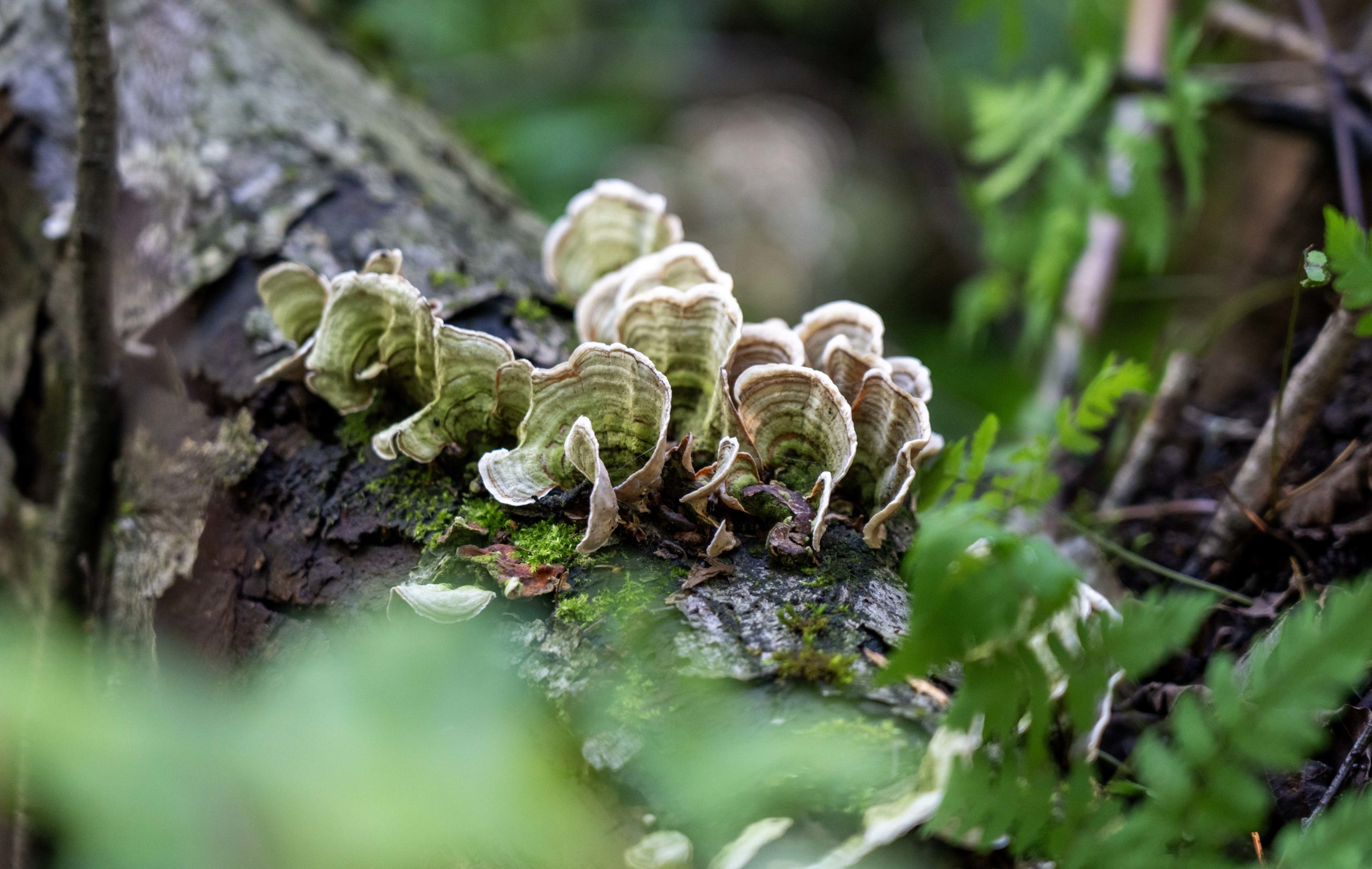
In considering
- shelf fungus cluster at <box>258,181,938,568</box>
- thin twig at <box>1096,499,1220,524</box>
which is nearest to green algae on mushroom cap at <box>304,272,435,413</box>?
shelf fungus cluster at <box>258,181,938,568</box>

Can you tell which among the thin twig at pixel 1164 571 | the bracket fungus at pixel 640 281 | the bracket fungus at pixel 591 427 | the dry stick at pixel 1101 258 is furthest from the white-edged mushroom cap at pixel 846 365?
the dry stick at pixel 1101 258

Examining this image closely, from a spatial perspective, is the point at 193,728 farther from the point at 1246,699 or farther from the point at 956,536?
the point at 1246,699

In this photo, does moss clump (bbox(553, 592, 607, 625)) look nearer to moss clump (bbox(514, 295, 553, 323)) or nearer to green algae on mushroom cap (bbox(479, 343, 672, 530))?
green algae on mushroom cap (bbox(479, 343, 672, 530))

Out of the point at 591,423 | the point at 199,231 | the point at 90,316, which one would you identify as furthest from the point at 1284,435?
the point at 90,316

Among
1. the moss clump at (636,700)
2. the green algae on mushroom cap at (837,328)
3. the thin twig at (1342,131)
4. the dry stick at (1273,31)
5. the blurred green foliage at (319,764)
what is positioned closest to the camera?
the blurred green foliage at (319,764)

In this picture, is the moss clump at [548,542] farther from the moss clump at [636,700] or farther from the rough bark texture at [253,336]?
the moss clump at [636,700]
